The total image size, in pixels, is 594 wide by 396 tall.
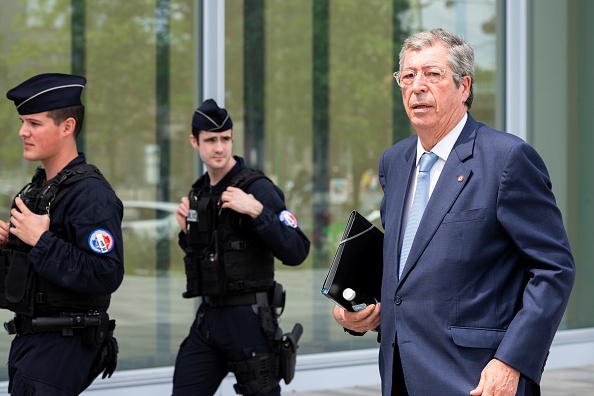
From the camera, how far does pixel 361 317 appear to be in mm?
2971

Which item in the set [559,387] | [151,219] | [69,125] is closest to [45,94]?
[69,125]

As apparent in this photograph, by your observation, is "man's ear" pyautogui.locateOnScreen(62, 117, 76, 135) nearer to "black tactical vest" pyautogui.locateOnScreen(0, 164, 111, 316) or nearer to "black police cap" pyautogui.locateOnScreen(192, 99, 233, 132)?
"black tactical vest" pyautogui.locateOnScreen(0, 164, 111, 316)

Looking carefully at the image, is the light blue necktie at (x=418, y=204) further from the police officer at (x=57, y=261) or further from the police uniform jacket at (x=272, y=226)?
the police uniform jacket at (x=272, y=226)

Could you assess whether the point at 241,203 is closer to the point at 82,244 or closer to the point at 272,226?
the point at 272,226

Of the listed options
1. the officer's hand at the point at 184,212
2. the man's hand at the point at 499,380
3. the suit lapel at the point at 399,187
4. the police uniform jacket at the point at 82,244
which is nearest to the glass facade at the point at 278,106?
the officer's hand at the point at 184,212

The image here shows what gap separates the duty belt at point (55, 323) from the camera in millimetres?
3672

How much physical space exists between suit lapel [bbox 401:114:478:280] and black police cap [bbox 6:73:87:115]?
1.73 metres

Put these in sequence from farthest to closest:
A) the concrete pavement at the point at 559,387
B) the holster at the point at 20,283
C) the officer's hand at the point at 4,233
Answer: the concrete pavement at the point at 559,387, the officer's hand at the point at 4,233, the holster at the point at 20,283

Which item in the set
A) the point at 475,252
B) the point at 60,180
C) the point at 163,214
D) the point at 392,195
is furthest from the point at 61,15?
the point at 475,252

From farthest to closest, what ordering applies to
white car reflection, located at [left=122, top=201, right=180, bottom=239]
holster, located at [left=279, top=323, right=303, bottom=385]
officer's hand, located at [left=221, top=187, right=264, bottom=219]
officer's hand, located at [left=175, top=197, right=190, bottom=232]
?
white car reflection, located at [left=122, top=201, right=180, bottom=239] < officer's hand, located at [left=175, top=197, right=190, bottom=232] < holster, located at [left=279, top=323, right=303, bottom=385] < officer's hand, located at [left=221, top=187, right=264, bottom=219]

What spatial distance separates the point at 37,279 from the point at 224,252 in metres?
1.36

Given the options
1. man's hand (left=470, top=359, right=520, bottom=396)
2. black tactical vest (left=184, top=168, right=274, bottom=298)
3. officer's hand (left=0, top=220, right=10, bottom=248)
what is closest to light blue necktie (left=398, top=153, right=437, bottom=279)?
man's hand (left=470, top=359, right=520, bottom=396)

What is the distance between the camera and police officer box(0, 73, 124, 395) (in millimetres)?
3611

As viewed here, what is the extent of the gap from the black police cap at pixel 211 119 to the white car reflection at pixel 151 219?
4.85 feet
